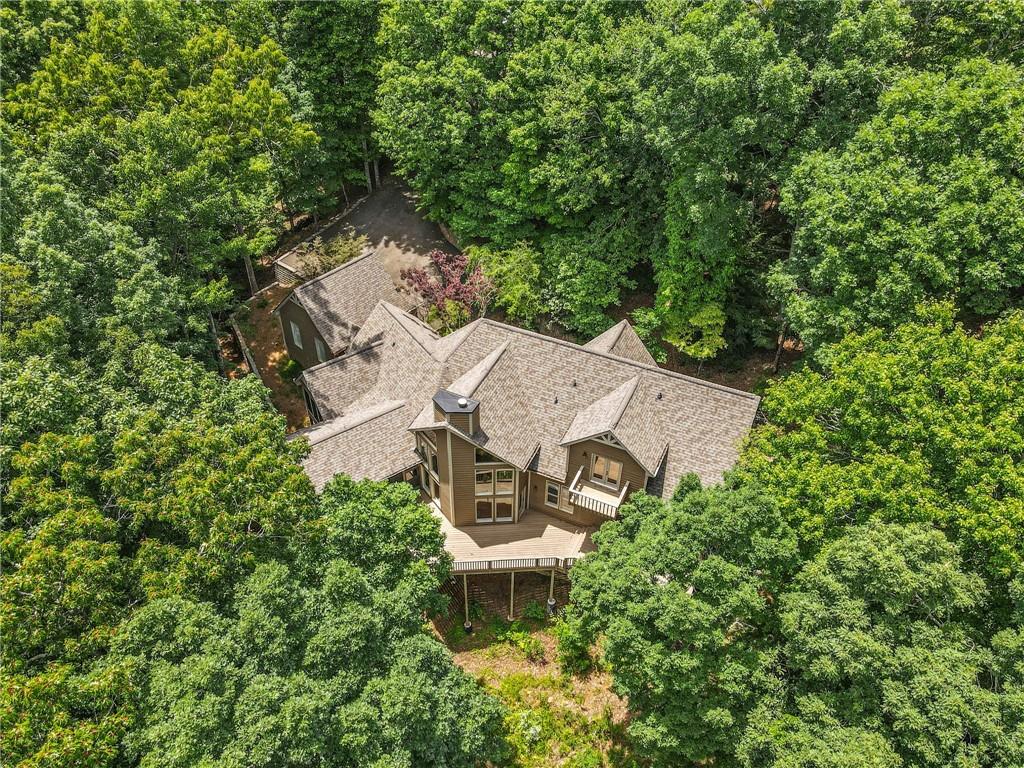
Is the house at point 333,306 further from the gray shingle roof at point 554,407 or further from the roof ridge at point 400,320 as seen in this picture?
the gray shingle roof at point 554,407

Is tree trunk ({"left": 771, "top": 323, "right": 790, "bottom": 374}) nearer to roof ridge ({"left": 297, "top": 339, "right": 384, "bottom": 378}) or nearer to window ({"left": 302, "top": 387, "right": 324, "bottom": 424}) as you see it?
roof ridge ({"left": 297, "top": 339, "right": 384, "bottom": 378})

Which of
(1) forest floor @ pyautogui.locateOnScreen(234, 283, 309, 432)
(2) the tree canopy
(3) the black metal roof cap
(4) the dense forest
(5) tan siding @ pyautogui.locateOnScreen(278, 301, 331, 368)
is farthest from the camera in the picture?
(1) forest floor @ pyautogui.locateOnScreen(234, 283, 309, 432)

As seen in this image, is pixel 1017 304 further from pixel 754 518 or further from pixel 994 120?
pixel 754 518

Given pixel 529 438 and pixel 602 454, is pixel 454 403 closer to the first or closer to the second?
pixel 529 438

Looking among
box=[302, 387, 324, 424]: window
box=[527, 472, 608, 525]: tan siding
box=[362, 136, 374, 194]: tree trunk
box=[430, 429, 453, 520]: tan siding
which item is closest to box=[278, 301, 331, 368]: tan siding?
box=[302, 387, 324, 424]: window

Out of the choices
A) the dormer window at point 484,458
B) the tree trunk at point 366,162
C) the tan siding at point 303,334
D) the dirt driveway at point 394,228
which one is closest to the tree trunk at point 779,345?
the dormer window at point 484,458

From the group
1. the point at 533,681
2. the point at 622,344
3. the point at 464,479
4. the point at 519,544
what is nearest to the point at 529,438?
the point at 464,479
